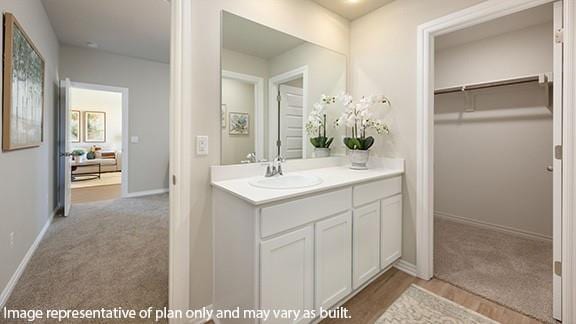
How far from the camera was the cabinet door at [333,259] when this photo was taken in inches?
58.4

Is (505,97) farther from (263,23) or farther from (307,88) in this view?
(263,23)

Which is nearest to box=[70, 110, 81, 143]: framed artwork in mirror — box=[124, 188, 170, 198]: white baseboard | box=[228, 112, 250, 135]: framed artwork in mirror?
box=[124, 188, 170, 198]: white baseboard

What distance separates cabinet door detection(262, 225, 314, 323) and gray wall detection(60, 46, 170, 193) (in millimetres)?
4514

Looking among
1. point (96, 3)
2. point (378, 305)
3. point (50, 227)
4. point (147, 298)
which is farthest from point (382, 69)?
point (50, 227)

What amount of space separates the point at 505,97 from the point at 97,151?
388 inches

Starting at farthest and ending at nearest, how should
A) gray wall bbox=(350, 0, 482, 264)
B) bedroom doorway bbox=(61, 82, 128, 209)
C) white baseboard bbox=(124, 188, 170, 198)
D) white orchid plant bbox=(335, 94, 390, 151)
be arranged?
bedroom doorway bbox=(61, 82, 128, 209) → white baseboard bbox=(124, 188, 170, 198) → white orchid plant bbox=(335, 94, 390, 151) → gray wall bbox=(350, 0, 482, 264)

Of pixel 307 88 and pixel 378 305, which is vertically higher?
pixel 307 88

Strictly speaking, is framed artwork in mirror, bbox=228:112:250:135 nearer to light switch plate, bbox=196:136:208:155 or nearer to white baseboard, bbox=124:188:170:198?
light switch plate, bbox=196:136:208:155

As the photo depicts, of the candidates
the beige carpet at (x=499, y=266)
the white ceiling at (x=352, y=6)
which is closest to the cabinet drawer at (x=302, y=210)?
the beige carpet at (x=499, y=266)

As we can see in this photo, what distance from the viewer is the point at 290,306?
135 centimetres

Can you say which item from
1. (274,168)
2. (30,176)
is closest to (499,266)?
(274,168)

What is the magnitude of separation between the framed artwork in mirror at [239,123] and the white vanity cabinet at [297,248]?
19.5 inches

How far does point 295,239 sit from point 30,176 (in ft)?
9.11

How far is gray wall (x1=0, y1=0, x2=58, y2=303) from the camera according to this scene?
1.83 m
